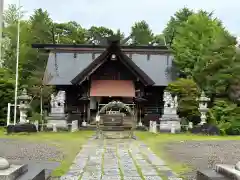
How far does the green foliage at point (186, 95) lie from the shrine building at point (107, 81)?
2105mm

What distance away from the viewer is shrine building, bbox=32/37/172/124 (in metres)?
27.7

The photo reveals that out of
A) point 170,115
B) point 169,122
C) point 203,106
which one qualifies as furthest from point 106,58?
point 203,106

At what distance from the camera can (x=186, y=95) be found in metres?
26.2

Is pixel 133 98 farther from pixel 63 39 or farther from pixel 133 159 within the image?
pixel 63 39

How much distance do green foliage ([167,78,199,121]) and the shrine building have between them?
210 centimetres

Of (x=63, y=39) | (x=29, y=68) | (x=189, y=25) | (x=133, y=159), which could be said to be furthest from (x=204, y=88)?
(x=63, y=39)

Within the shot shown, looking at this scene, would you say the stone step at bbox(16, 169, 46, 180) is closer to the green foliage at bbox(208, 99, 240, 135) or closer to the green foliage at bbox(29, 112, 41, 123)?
the green foliage at bbox(208, 99, 240, 135)

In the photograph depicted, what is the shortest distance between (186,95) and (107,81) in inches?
242

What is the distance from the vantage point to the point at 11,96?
1075 inches

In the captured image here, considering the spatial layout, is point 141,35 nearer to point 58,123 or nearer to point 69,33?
point 69,33

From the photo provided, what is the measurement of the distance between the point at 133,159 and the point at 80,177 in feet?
10.7

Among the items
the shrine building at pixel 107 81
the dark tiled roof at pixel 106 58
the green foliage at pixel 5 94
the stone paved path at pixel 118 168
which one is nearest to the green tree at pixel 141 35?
the shrine building at pixel 107 81

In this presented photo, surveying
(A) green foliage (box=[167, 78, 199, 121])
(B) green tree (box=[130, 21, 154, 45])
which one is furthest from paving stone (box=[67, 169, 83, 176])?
(B) green tree (box=[130, 21, 154, 45])

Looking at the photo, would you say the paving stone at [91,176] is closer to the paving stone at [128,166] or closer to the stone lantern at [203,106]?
the paving stone at [128,166]
